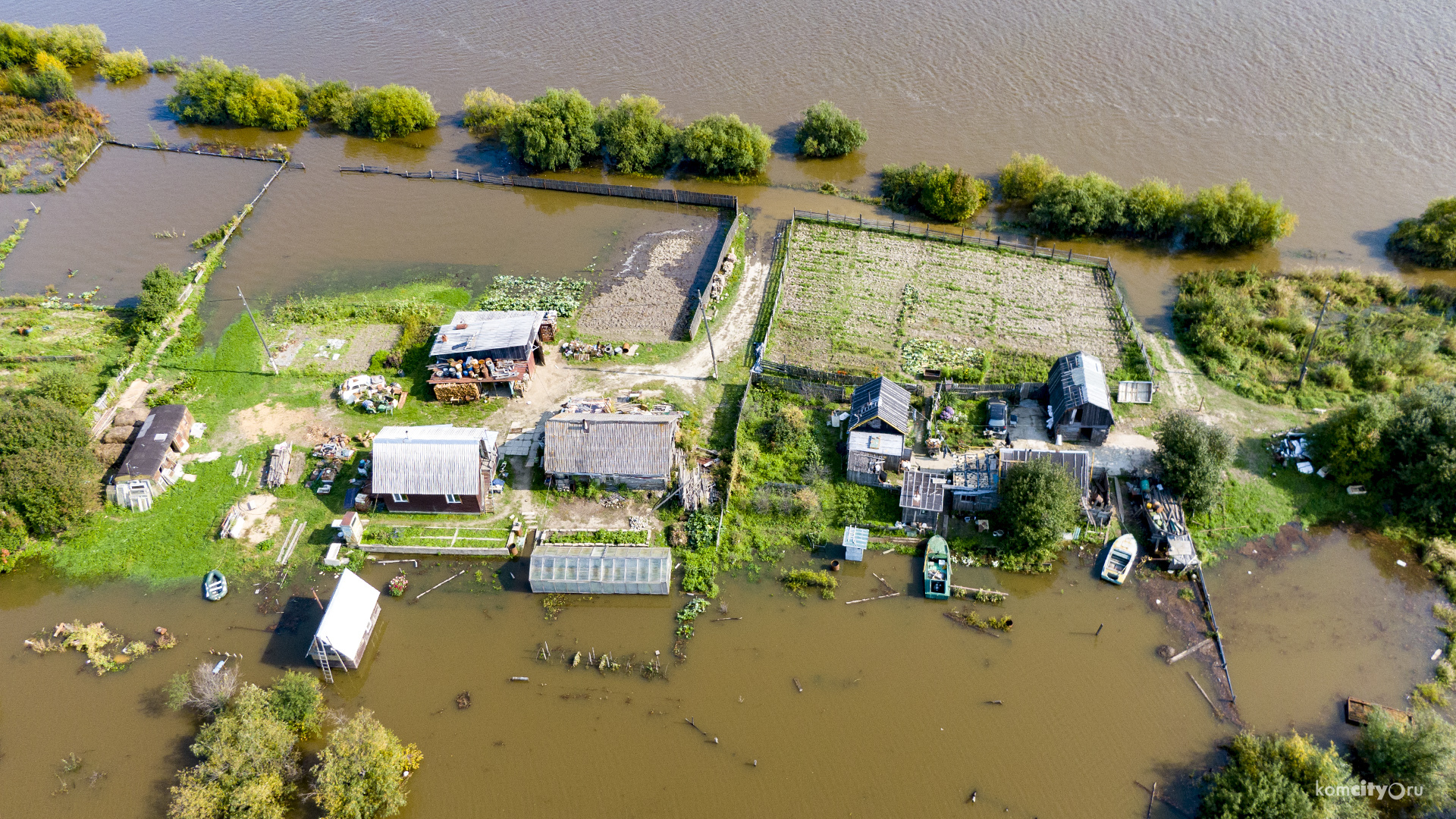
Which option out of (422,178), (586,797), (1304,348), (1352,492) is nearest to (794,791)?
(586,797)

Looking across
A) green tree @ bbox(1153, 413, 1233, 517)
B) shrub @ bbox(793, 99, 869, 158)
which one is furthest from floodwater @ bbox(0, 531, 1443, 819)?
shrub @ bbox(793, 99, 869, 158)

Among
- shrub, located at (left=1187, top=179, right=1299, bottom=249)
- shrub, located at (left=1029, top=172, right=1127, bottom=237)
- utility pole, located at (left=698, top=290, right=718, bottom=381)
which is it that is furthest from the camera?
shrub, located at (left=1029, top=172, right=1127, bottom=237)

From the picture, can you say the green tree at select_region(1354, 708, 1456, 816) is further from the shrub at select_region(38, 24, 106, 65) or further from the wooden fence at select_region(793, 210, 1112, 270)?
the shrub at select_region(38, 24, 106, 65)

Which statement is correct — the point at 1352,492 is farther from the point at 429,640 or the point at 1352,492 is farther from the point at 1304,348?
the point at 429,640

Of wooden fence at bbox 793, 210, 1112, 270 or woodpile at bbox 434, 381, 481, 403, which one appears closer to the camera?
woodpile at bbox 434, 381, 481, 403

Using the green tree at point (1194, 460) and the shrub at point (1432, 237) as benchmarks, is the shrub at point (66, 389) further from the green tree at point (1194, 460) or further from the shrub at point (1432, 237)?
the shrub at point (1432, 237)

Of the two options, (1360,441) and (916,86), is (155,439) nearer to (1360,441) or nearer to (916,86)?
(1360,441)
